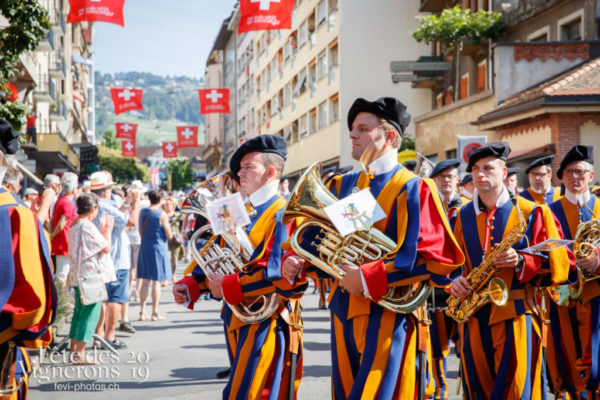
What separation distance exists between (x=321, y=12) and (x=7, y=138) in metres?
36.7

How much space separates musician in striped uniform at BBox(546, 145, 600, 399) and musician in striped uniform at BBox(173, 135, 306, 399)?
2.76 m

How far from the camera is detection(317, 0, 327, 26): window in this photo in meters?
38.2

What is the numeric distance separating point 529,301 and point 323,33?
3455 centimetres

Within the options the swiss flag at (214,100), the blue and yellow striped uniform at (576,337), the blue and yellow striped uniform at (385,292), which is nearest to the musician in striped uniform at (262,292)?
the blue and yellow striped uniform at (385,292)

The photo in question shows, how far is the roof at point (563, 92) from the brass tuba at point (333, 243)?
48.8 feet

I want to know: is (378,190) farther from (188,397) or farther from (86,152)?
(86,152)

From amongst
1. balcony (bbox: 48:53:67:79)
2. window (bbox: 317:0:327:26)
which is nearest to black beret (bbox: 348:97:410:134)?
window (bbox: 317:0:327:26)

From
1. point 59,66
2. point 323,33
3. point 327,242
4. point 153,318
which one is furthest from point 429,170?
point 59,66

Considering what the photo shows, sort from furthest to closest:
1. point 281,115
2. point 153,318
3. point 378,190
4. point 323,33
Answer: point 281,115 < point 323,33 < point 153,318 < point 378,190

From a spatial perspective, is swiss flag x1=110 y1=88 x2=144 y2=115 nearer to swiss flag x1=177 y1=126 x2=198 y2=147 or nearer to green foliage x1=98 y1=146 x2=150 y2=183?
swiss flag x1=177 y1=126 x2=198 y2=147

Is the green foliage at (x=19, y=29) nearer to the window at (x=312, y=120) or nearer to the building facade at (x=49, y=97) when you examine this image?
the building facade at (x=49, y=97)

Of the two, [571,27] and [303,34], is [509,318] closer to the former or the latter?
[571,27]

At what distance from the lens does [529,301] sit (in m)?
4.87

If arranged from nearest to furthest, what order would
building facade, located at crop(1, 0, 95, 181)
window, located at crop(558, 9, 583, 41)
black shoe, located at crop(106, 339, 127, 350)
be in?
black shoe, located at crop(106, 339, 127, 350) → window, located at crop(558, 9, 583, 41) → building facade, located at crop(1, 0, 95, 181)
